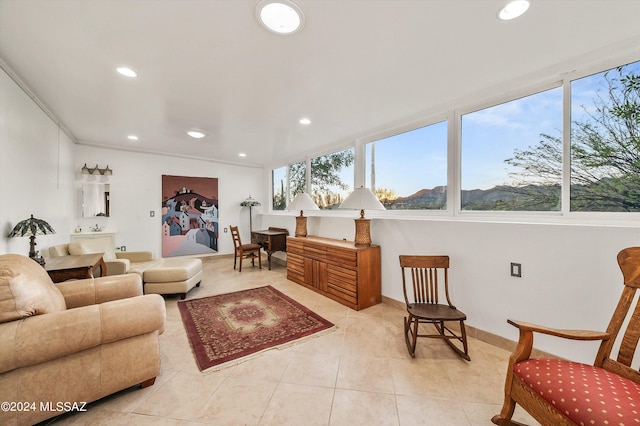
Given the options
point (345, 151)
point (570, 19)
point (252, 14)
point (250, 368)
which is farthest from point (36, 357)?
point (345, 151)

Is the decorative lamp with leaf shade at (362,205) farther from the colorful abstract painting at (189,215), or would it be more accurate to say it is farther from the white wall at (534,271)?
the colorful abstract painting at (189,215)

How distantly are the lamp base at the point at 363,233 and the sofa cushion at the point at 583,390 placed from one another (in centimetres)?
207

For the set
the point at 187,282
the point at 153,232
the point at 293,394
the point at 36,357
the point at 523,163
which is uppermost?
the point at 523,163

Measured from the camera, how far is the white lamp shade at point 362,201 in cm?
302

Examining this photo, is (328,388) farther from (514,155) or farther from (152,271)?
(152,271)

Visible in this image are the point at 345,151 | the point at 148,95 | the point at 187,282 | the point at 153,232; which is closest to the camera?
the point at 148,95

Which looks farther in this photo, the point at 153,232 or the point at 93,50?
the point at 153,232

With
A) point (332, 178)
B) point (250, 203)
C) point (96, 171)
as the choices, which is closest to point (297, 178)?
point (332, 178)

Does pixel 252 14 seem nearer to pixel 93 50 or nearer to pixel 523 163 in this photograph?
pixel 93 50

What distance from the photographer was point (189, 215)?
5.50 meters

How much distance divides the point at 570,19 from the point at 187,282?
15.2 feet

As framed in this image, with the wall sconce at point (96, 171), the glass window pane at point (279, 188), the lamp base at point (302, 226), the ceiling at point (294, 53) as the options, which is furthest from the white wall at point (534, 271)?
the wall sconce at point (96, 171)

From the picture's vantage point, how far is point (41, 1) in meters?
1.41

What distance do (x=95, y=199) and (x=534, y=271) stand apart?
663 cm
